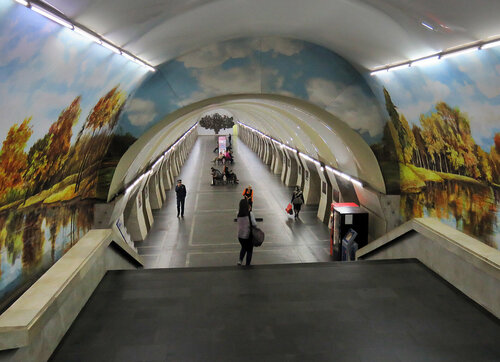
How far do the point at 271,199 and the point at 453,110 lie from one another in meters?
12.2

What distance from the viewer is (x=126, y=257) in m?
6.61

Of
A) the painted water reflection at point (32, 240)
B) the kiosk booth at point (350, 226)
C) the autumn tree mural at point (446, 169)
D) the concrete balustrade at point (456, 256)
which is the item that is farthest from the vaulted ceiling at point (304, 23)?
the kiosk booth at point (350, 226)

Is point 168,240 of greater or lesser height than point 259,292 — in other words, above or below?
below

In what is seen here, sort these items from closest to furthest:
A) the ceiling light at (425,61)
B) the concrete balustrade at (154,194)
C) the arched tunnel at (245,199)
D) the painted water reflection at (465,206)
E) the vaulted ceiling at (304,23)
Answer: the arched tunnel at (245,199), the vaulted ceiling at (304,23), the ceiling light at (425,61), the painted water reflection at (465,206), the concrete balustrade at (154,194)

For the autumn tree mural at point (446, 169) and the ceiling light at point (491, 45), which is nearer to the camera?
the ceiling light at point (491, 45)

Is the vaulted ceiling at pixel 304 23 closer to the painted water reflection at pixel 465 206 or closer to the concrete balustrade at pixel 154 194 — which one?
the painted water reflection at pixel 465 206

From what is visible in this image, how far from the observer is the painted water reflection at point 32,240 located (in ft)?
14.4

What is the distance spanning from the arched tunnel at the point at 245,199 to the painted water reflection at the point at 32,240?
0.03 meters

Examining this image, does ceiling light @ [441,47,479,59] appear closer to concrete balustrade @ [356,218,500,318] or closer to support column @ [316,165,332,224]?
concrete balustrade @ [356,218,500,318]

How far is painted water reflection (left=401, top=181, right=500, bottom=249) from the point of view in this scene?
18.0ft

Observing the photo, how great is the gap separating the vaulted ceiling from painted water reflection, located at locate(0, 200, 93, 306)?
222 cm

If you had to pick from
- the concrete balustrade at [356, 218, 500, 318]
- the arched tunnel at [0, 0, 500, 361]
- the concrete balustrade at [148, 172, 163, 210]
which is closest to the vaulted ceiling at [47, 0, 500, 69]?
the arched tunnel at [0, 0, 500, 361]

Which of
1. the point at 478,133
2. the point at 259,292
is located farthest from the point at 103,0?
the point at 478,133

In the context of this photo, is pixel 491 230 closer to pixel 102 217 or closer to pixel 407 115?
pixel 407 115
